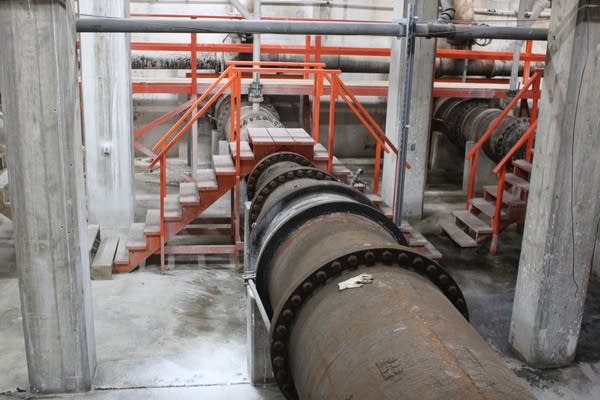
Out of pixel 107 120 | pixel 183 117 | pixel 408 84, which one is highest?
pixel 408 84

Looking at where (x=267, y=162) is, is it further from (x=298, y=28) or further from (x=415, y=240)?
(x=415, y=240)

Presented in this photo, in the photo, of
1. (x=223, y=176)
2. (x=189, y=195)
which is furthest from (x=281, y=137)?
(x=189, y=195)

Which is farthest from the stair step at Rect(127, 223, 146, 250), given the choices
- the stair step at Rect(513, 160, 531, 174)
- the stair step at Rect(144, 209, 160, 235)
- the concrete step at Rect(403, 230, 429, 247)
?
the stair step at Rect(513, 160, 531, 174)

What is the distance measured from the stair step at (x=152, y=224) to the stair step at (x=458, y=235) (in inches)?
152

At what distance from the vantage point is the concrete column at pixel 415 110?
8.64 meters

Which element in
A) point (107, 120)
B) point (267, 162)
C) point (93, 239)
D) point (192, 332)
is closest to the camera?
point (192, 332)

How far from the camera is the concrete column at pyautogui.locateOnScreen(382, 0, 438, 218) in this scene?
28.3ft

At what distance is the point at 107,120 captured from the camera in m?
7.54

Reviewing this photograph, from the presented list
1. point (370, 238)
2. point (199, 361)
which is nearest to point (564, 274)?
point (370, 238)

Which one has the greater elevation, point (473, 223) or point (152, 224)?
point (152, 224)

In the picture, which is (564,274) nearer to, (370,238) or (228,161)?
(370,238)

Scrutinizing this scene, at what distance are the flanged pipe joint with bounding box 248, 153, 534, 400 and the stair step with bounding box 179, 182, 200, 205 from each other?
3.15 m

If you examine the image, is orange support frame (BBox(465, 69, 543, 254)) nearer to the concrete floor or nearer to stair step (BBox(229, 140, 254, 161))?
the concrete floor

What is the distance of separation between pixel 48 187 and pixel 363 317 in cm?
261
